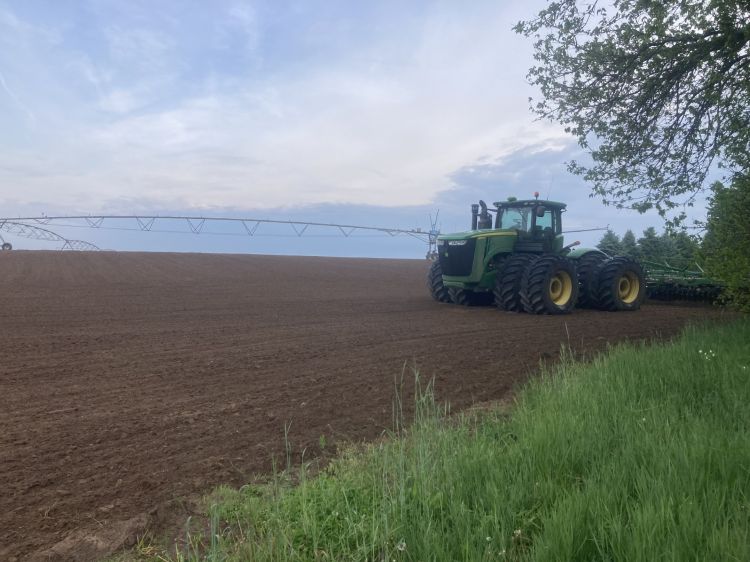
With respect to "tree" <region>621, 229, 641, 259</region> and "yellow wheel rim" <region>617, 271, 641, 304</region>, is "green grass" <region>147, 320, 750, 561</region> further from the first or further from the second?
"tree" <region>621, 229, 641, 259</region>

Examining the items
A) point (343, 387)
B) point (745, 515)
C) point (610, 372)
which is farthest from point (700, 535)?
point (343, 387)

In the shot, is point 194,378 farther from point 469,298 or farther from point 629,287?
point 629,287

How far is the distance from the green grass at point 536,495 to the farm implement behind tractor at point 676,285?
13.0 meters

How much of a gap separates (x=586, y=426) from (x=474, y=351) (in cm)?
501

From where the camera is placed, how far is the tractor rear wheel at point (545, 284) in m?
13.6

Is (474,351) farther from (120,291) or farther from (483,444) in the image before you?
(120,291)

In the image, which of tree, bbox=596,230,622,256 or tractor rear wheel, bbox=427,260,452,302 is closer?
tractor rear wheel, bbox=427,260,452,302

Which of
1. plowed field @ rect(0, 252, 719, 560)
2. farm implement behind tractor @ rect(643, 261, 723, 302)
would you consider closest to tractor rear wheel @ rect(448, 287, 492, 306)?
plowed field @ rect(0, 252, 719, 560)

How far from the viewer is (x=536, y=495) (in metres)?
3.31

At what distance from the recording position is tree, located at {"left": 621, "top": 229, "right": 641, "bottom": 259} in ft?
90.1

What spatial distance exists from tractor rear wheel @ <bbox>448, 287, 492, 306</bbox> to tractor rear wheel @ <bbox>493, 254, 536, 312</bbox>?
1468mm

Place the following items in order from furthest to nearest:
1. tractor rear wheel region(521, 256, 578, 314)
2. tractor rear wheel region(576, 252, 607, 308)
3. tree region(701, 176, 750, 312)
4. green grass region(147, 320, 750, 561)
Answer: tractor rear wheel region(576, 252, 607, 308)
tractor rear wheel region(521, 256, 578, 314)
tree region(701, 176, 750, 312)
green grass region(147, 320, 750, 561)

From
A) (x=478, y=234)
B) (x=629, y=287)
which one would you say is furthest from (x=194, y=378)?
(x=629, y=287)

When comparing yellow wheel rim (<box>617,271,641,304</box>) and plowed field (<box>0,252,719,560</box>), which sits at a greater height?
yellow wheel rim (<box>617,271,641,304</box>)
